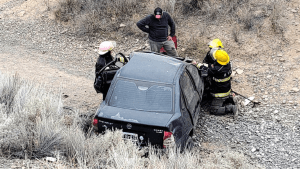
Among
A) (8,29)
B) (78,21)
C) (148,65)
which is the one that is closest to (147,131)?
(148,65)

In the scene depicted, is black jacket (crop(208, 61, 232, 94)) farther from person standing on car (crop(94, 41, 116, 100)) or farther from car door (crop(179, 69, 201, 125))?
person standing on car (crop(94, 41, 116, 100))

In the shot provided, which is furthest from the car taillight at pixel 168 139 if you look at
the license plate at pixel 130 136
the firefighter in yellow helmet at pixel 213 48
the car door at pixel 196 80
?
the firefighter in yellow helmet at pixel 213 48

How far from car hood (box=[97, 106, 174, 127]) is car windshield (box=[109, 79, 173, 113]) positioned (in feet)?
0.40

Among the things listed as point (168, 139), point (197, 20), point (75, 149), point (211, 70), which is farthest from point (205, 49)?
point (75, 149)

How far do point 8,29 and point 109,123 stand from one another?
9111 millimetres

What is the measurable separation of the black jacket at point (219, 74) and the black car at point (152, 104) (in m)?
0.87

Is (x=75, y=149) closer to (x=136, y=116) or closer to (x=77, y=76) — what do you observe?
(x=136, y=116)

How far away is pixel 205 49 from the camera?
1005cm

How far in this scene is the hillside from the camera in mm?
6754

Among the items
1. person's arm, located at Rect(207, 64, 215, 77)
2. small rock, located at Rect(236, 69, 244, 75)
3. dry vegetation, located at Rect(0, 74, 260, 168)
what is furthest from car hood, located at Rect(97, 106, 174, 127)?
small rock, located at Rect(236, 69, 244, 75)

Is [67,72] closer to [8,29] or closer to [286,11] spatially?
[8,29]

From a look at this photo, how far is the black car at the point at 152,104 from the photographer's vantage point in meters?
5.28

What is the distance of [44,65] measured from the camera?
10.5m

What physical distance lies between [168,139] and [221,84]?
2.56 metres
